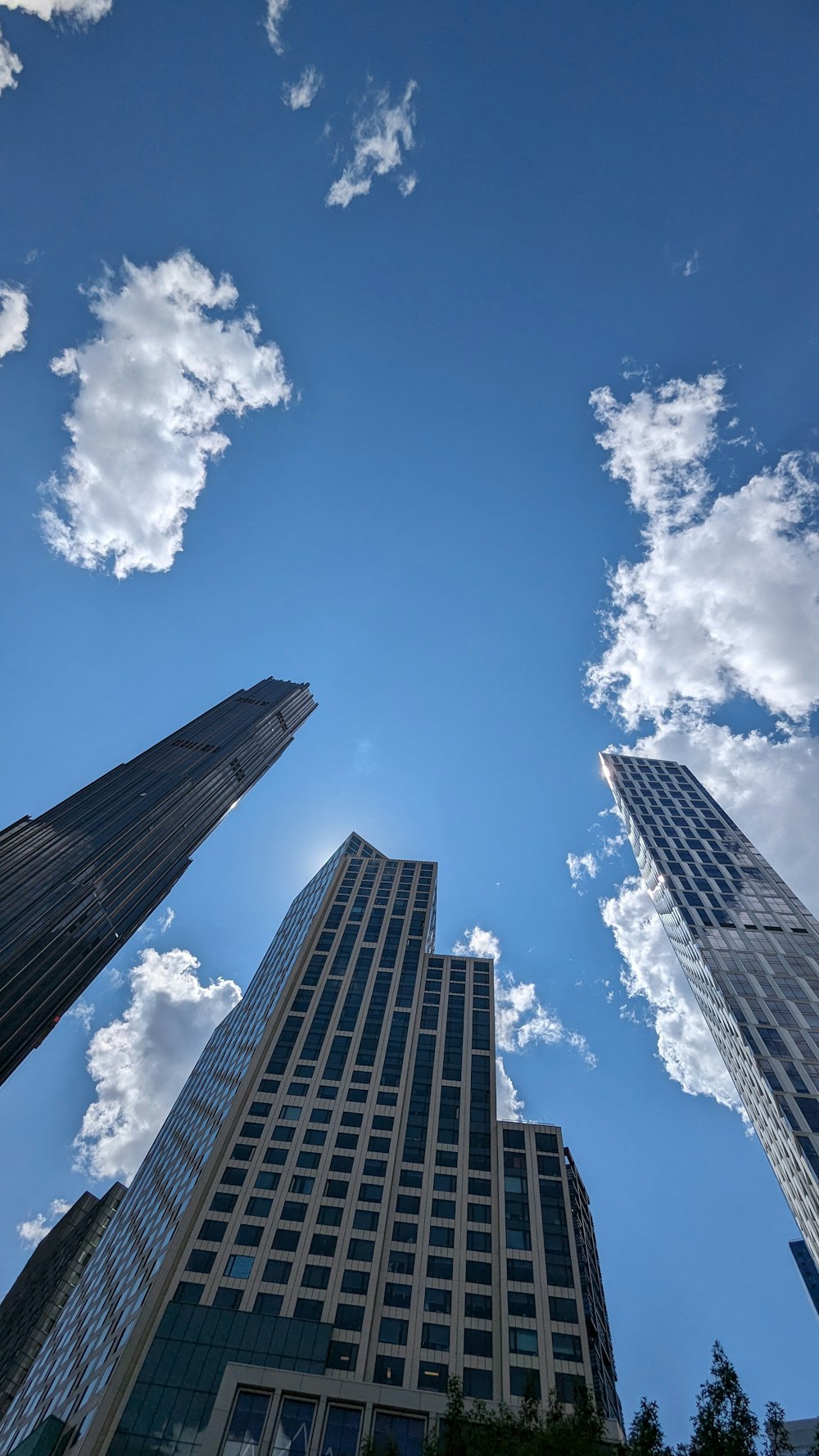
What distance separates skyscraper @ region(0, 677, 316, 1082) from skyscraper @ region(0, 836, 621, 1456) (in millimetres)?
27644

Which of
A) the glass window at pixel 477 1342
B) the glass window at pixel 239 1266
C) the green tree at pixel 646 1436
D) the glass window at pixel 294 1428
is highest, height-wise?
the glass window at pixel 239 1266

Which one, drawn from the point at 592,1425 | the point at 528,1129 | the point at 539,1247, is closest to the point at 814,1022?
the point at 528,1129

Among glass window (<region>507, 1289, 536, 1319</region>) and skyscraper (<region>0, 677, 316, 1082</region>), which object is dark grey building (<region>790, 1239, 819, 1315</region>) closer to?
glass window (<region>507, 1289, 536, 1319</region>)

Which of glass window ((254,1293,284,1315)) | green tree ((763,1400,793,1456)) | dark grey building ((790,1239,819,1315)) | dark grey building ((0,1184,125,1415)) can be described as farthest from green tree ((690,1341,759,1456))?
dark grey building ((0,1184,125,1415))

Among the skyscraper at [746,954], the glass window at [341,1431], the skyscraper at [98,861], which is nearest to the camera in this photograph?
the glass window at [341,1431]

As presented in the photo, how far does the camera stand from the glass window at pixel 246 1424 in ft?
138

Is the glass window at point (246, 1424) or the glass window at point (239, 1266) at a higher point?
the glass window at point (239, 1266)

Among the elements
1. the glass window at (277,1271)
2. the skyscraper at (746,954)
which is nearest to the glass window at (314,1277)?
the glass window at (277,1271)

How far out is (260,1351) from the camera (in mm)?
50844

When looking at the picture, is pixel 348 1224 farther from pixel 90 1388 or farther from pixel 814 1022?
pixel 814 1022

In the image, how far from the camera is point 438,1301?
186 ft

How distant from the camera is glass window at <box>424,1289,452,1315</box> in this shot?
55.9 metres

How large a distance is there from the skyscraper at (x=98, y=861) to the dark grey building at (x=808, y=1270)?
12285 centimetres

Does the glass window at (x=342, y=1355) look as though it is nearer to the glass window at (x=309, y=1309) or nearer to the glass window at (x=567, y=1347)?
the glass window at (x=309, y=1309)
